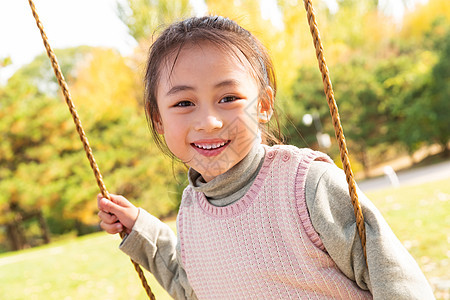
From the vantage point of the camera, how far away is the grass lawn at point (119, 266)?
457 cm

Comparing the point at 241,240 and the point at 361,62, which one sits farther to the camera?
the point at 361,62

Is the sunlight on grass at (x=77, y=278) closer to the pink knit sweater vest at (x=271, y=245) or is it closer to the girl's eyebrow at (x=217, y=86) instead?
the pink knit sweater vest at (x=271, y=245)

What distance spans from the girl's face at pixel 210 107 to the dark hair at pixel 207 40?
3cm

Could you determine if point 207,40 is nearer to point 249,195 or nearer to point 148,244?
point 249,195

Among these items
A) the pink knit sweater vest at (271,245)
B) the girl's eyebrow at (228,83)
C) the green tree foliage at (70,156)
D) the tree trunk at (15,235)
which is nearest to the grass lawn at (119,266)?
the pink knit sweater vest at (271,245)

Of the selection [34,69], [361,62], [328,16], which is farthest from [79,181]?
[328,16]

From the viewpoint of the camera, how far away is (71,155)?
15.4 m

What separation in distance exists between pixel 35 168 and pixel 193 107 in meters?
14.3

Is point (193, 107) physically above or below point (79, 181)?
above

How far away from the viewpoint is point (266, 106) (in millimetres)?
1350

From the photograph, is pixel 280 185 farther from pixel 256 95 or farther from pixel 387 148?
pixel 387 148

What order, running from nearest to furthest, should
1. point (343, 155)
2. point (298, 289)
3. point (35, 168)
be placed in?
1. point (343, 155)
2. point (298, 289)
3. point (35, 168)

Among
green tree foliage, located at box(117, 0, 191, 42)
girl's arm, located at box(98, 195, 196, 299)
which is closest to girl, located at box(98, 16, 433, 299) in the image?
girl's arm, located at box(98, 195, 196, 299)

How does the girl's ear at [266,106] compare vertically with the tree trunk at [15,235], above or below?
above
